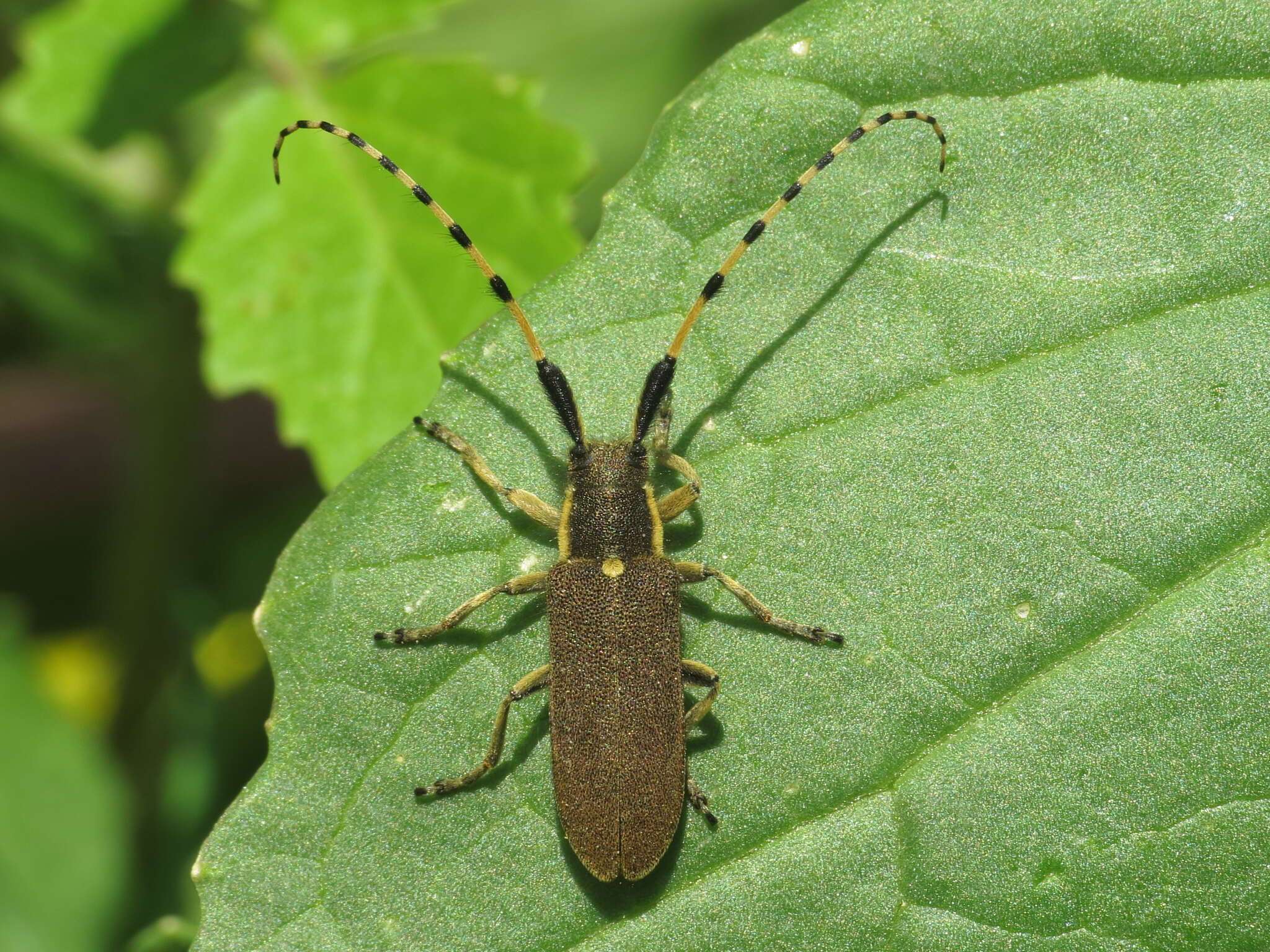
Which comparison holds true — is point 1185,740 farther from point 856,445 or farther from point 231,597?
point 231,597

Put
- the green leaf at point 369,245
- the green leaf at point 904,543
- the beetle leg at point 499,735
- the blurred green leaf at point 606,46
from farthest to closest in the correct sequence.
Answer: the blurred green leaf at point 606,46 → the green leaf at point 369,245 → the beetle leg at point 499,735 → the green leaf at point 904,543

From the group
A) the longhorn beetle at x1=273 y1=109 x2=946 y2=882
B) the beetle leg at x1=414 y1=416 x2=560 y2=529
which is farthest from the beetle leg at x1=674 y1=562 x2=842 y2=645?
the beetle leg at x1=414 y1=416 x2=560 y2=529

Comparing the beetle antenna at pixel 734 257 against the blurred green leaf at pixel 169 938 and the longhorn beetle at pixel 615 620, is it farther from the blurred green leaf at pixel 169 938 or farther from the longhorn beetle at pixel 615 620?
the blurred green leaf at pixel 169 938

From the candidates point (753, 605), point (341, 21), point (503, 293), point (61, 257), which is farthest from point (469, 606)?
point (61, 257)

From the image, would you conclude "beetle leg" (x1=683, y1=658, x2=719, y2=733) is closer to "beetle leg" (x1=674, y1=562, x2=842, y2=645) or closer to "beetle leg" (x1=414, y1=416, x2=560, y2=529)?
"beetle leg" (x1=674, y1=562, x2=842, y2=645)

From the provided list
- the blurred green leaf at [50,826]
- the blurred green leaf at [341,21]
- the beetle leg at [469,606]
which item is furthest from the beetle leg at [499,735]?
the blurred green leaf at [341,21]

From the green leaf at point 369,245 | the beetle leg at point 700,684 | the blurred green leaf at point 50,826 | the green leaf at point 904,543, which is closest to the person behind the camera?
the green leaf at point 904,543

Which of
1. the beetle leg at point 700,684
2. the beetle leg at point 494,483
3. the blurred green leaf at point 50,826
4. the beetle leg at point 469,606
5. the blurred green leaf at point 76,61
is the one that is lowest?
the blurred green leaf at point 50,826

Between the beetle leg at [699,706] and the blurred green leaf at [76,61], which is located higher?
the blurred green leaf at [76,61]
